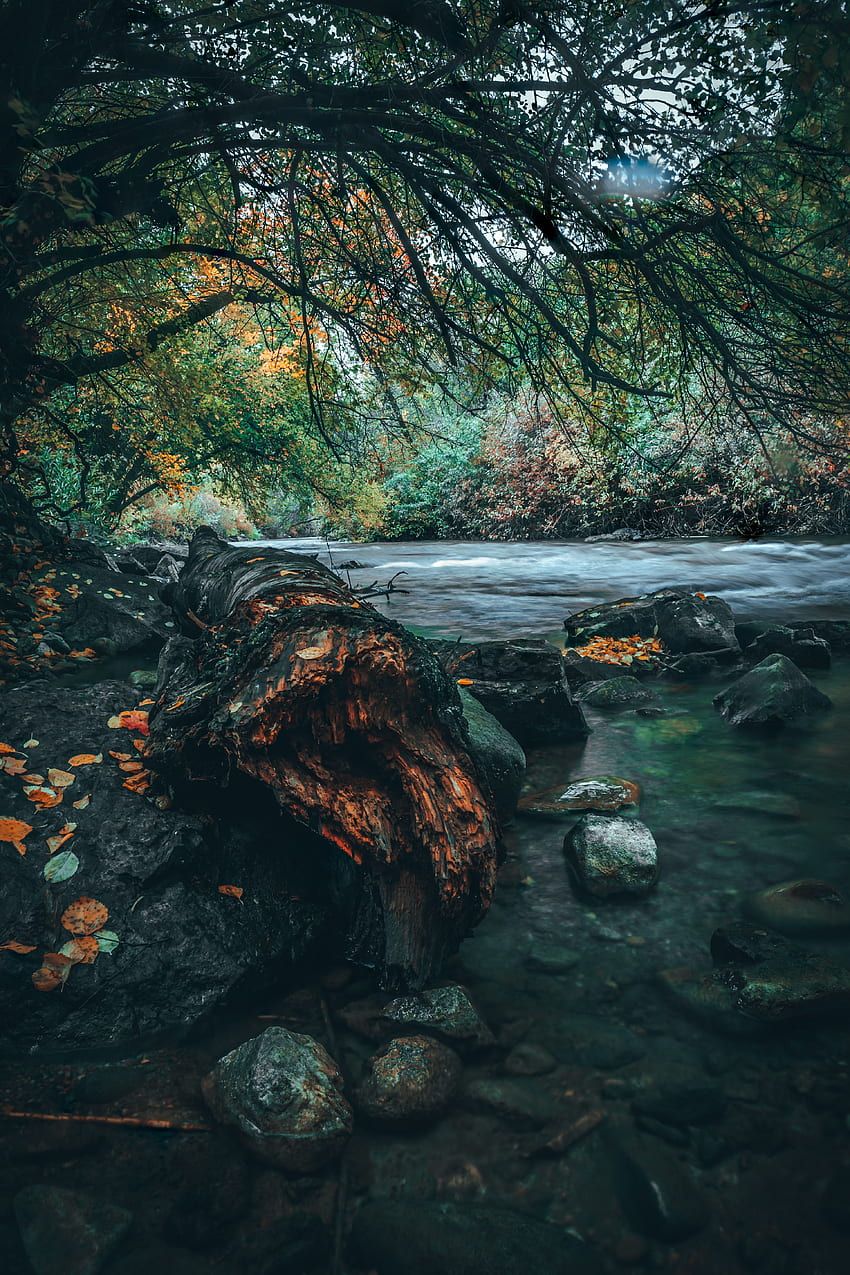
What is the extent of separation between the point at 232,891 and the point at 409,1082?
1084mm

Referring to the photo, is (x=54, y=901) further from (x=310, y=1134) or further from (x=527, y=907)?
(x=527, y=907)

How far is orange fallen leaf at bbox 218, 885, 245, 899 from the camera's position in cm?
300

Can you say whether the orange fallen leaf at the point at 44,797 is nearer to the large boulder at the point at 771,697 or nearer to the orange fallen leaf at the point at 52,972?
the orange fallen leaf at the point at 52,972

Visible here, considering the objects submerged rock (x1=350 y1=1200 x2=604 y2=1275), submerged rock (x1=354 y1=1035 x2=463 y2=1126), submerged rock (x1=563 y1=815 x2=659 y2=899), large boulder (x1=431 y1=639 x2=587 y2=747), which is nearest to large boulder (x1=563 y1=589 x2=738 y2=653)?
large boulder (x1=431 y1=639 x2=587 y2=747)

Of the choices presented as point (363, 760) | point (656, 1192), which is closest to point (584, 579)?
point (363, 760)

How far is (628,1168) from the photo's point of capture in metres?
2.11

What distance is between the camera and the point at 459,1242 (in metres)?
1.91

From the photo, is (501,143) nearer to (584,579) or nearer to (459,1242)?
(459,1242)

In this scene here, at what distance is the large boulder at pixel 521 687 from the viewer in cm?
564

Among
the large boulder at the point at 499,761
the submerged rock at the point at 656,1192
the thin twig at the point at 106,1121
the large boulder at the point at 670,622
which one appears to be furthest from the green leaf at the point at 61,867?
the large boulder at the point at 670,622

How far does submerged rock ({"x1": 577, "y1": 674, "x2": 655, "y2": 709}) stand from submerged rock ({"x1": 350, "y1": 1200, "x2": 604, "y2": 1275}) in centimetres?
498

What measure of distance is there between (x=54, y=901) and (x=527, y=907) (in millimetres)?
→ 2041

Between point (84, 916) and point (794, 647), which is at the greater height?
point (84, 916)

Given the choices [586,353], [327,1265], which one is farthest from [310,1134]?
[586,353]
